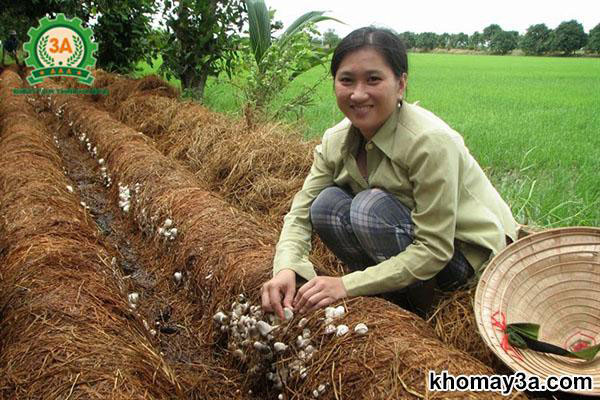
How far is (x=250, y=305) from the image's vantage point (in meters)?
1.92

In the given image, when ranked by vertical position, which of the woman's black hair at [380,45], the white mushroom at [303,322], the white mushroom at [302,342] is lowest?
the white mushroom at [302,342]

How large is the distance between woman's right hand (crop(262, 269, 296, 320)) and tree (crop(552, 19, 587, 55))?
1526 inches

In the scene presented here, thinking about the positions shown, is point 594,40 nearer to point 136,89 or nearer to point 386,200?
point 136,89

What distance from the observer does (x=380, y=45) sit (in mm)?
1505

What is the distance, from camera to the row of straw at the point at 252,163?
6.24ft

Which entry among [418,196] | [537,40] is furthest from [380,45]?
[537,40]

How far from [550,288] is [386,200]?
63 centimetres

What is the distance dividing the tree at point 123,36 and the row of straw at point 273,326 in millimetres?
5982

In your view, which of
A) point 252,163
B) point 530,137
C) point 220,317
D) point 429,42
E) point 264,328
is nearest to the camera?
point 264,328

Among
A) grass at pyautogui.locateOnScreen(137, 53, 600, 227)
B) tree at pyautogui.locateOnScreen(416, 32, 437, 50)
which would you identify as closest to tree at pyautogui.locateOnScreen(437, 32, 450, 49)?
tree at pyautogui.locateOnScreen(416, 32, 437, 50)

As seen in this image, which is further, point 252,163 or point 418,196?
point 252,163

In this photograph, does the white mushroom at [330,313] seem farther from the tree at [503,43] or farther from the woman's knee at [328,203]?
the tree at [503,43]

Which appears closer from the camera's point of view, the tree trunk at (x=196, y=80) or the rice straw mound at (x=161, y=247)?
the rice straw mound at (x=161, y=247)

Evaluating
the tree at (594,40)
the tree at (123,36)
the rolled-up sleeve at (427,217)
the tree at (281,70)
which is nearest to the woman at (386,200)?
the rolled-up sleeve at (427,217)
